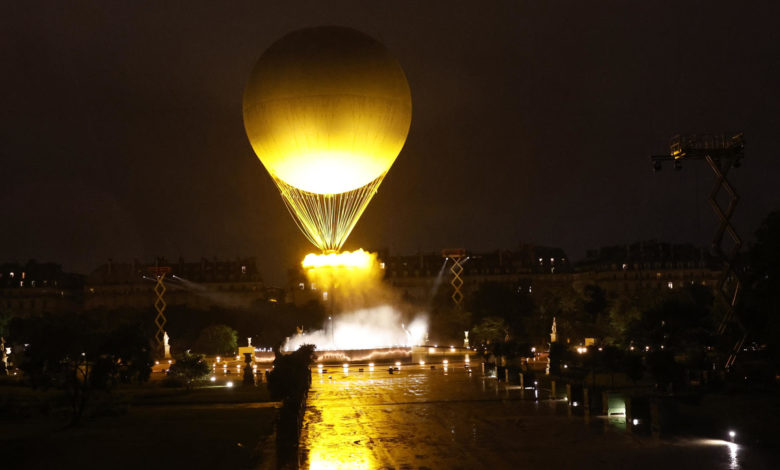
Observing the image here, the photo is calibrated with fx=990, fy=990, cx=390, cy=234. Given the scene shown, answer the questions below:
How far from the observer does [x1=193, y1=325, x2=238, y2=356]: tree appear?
273ft

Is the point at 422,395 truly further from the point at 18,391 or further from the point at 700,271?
the point at 700,271

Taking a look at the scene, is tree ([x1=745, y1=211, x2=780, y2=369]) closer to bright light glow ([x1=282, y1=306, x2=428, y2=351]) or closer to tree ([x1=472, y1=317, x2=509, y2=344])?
tree ([x1=472, y1=317, x2=509, y2=344])

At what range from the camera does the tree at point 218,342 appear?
83.1 metres

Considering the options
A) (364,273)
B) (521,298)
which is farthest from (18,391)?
(521,298)

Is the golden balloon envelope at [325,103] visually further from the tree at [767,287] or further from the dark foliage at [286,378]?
the tree at [767,287]

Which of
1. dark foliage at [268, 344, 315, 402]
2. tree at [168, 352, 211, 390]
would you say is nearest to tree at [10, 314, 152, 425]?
dark foliage at [268, 344, 315, 402]

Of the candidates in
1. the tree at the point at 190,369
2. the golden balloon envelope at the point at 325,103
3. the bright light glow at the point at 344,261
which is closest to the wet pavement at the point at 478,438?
the tree at the point at 190,369

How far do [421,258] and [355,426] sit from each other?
130386 millimetres

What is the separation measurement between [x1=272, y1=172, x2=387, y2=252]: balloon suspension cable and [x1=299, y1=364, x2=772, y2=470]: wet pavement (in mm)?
12502

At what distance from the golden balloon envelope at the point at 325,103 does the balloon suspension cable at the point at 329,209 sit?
3690 mm

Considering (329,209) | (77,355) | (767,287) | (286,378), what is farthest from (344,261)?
(77,355)

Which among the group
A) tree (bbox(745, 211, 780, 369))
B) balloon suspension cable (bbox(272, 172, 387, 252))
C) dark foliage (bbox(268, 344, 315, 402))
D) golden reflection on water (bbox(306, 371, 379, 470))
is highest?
balloon suspension cable (bbox(272, 172, 387, 252))

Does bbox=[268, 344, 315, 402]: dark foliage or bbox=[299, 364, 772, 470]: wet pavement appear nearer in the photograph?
bbox=[299, 364, 772, 470]: wet pavement

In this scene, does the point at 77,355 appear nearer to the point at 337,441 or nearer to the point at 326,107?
the point at 337,441
